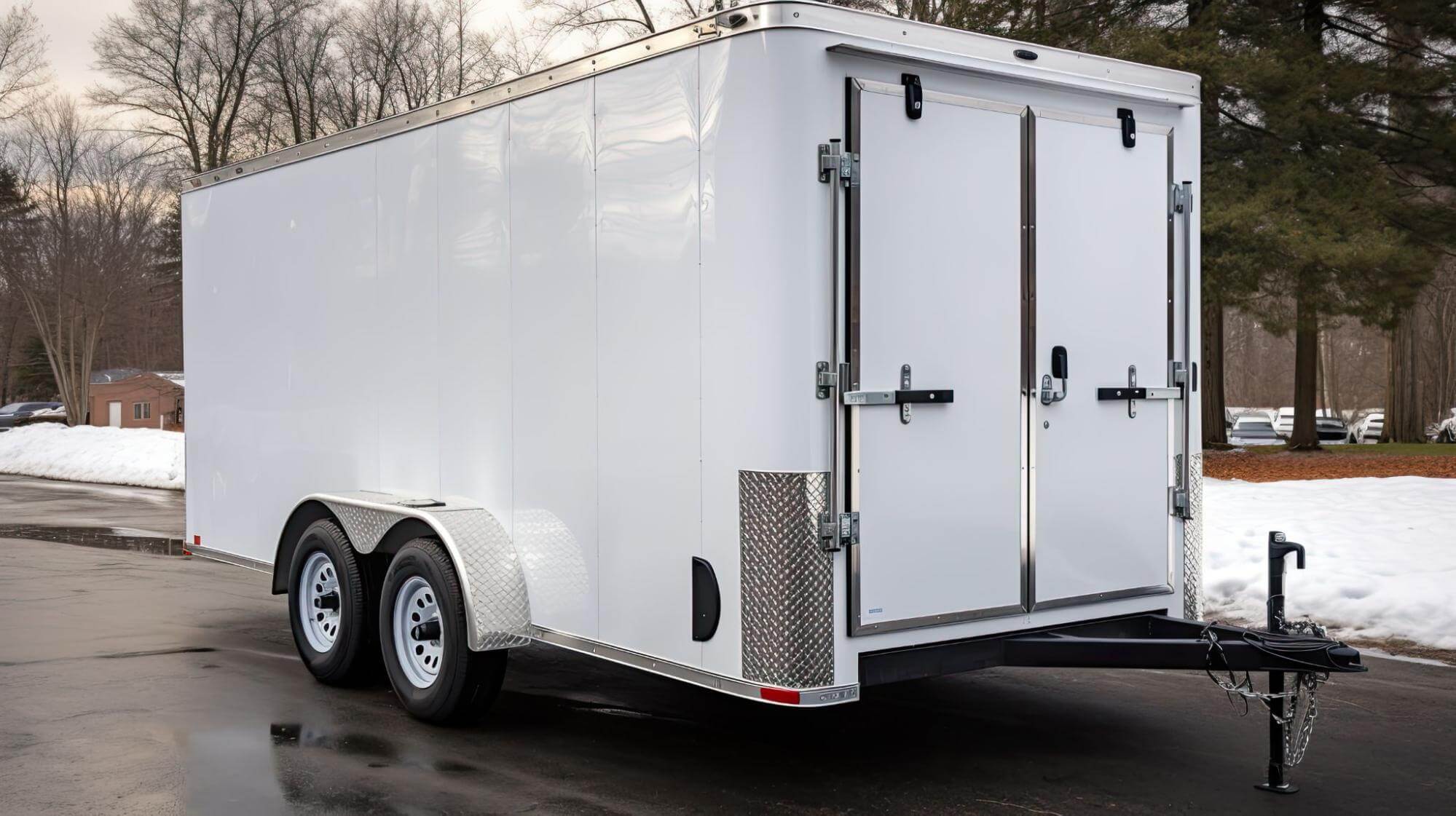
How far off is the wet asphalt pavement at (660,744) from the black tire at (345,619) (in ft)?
0.44

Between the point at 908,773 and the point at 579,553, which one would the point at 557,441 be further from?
the point at 908,773

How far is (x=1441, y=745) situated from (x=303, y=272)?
6.79m

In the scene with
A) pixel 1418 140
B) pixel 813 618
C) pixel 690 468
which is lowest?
A: pixel 813 618

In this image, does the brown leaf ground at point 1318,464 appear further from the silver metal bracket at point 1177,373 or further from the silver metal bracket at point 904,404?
the silver metal bracket at point 904,404

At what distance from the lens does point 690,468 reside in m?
5.55

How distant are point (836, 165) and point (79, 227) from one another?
1715 inches

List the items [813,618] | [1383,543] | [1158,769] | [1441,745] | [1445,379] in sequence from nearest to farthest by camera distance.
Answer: [813,618]
[1158,769]
[1441,745]
[1383,543]
[1445,379]

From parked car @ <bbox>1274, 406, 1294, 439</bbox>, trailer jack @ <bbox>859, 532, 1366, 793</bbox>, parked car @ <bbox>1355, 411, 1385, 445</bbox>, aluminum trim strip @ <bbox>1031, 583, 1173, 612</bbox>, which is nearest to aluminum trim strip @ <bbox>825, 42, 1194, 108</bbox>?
trailer jack @ <bbox>859, 532, 1366, 793</bbox>

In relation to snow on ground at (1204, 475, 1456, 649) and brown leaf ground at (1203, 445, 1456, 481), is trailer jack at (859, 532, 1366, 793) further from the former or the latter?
brown leaf ground at (1203, 445, 1456, 481)

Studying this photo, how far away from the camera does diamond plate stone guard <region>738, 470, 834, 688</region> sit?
5199 mm

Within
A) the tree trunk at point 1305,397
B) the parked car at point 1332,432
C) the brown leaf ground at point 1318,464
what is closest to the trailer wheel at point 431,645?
the brown leaf ground at point 1318,464

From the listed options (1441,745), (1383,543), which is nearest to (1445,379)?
(1383,543)

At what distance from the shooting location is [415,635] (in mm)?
6727

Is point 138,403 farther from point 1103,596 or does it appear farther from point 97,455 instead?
point 1103,596
